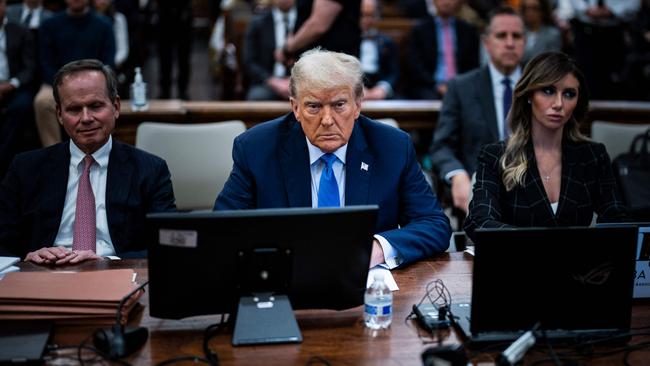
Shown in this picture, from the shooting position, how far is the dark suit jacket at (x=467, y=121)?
4.22 metres

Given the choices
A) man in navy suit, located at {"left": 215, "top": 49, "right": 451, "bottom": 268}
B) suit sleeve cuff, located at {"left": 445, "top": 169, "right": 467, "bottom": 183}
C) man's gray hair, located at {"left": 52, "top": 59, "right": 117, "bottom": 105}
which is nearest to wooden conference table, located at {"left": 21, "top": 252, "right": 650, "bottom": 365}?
man in navy suit, located at {"left": 215, "top": 49, "right": 451, "bottom": 268}

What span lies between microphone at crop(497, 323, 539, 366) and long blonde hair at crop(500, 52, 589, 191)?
1291mm

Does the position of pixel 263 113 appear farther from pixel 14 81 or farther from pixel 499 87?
pixel 14 81

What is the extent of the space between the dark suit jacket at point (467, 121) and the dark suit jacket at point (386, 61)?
86.0 inches

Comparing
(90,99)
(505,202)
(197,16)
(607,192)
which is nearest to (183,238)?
(90,99)

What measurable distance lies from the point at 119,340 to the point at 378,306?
0.65 meters

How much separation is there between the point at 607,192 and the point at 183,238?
1.90m

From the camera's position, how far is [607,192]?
306 centimetres

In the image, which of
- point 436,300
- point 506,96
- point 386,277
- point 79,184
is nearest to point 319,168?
point 386,277

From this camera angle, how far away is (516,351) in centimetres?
175

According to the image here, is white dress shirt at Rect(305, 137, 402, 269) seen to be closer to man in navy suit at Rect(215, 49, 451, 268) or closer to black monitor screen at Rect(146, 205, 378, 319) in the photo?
man in navy suit at Rect(215, 49, 451, 268)

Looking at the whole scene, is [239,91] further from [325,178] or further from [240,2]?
[325,178]

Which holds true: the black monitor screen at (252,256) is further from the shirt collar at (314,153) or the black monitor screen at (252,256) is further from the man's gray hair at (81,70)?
the man's gray hair at (81,70)

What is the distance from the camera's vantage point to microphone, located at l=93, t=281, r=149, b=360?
1.81m
